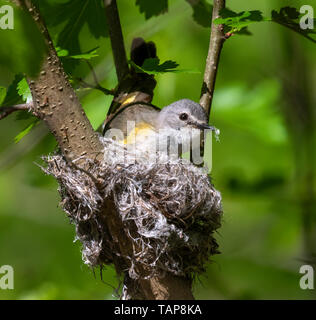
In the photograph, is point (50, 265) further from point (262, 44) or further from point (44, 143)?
point (262, 44)

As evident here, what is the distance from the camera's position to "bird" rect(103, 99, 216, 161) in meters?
3.63

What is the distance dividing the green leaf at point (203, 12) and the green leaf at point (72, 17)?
64cm

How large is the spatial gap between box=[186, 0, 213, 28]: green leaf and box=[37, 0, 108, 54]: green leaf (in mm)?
636

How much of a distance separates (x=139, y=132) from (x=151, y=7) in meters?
0.86

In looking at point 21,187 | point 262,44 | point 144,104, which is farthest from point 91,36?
point 21,187

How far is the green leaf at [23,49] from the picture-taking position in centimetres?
124

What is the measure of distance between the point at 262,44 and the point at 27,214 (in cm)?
343

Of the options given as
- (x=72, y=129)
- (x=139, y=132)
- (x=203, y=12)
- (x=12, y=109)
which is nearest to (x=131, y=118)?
(x=139, y=132)

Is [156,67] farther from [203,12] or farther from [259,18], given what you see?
[203,12]

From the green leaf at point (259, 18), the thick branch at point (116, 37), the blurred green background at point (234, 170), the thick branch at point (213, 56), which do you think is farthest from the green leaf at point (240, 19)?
the thick branch at point (116, 37)

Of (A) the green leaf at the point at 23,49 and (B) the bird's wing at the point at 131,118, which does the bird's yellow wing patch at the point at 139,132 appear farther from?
(A) the green leaf at the point at 23,49

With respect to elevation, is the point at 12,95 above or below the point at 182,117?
below

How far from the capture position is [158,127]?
380cm

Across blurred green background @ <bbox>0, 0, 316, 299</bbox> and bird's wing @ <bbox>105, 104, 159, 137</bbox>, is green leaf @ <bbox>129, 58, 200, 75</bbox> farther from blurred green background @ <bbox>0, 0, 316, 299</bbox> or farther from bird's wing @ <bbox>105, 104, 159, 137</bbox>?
bird's wing @ <bbox>105, 104, 159, 137</bbox>
